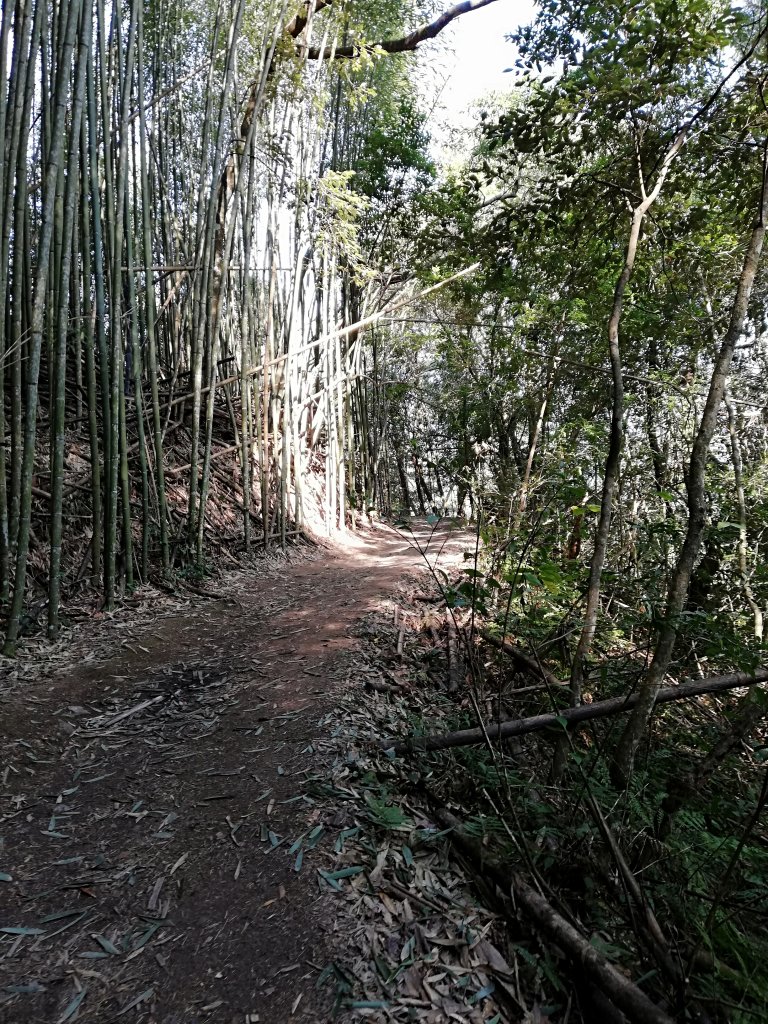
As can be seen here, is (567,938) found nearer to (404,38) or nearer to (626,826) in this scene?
(626,826)

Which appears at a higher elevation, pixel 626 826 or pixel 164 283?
pixel 164 283

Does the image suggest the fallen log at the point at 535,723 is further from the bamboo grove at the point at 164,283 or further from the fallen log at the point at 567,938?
the bamboo grove at the point at 164,283

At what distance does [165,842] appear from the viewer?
1823 mm

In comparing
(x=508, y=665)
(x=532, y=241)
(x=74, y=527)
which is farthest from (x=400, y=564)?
(x=532, y=241)

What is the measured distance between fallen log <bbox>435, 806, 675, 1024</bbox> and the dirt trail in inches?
20.8

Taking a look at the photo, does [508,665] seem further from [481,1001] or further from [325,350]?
[325,350]

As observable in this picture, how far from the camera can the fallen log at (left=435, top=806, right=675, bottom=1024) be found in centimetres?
127

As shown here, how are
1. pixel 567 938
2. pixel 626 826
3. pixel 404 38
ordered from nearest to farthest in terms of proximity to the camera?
1. pixel 567 938
2. pixel 626 826
3. pixel 404 38

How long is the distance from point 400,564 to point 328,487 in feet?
8.91

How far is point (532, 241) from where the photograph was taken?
10.6 feet

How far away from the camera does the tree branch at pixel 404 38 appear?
611 centimetres

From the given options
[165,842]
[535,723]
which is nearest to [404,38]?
[535,723]

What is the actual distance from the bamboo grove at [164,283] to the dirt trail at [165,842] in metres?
0.94

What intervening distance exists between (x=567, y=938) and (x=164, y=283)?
768cm
